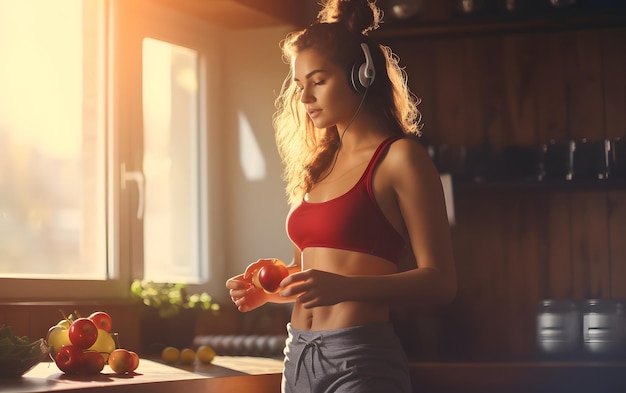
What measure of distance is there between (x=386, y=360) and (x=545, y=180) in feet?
6.12

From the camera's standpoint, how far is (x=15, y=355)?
2.14 m

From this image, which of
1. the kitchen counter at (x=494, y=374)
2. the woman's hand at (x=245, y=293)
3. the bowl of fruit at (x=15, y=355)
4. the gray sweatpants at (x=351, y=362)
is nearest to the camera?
the gray sweatpants at (x=351, y=362)

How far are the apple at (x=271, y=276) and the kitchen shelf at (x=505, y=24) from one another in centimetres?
186

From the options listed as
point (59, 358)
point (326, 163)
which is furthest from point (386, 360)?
point (59, 358)

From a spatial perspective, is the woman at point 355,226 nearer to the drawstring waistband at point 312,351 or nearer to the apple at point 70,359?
the drawstring waistband at point 312,351

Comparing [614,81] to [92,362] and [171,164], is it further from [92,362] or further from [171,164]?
[92,362]

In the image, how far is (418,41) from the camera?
375cm

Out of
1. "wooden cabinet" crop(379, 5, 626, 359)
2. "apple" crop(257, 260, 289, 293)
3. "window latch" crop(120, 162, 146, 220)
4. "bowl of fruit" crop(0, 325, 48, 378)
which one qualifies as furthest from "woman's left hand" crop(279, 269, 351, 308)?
"wooden cabinet" crop(379, 5, 626, 359)

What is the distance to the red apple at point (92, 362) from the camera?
2.30 metres

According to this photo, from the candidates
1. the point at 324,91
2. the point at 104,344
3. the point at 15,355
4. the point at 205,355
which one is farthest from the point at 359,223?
the point at 205,355

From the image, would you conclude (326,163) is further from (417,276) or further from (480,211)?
(480,211)

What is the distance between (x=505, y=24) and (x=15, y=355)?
7.02ft

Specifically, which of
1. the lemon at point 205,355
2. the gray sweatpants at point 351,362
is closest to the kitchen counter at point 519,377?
the lemon at point 205,355

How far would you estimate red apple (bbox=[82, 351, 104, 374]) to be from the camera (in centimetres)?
230
